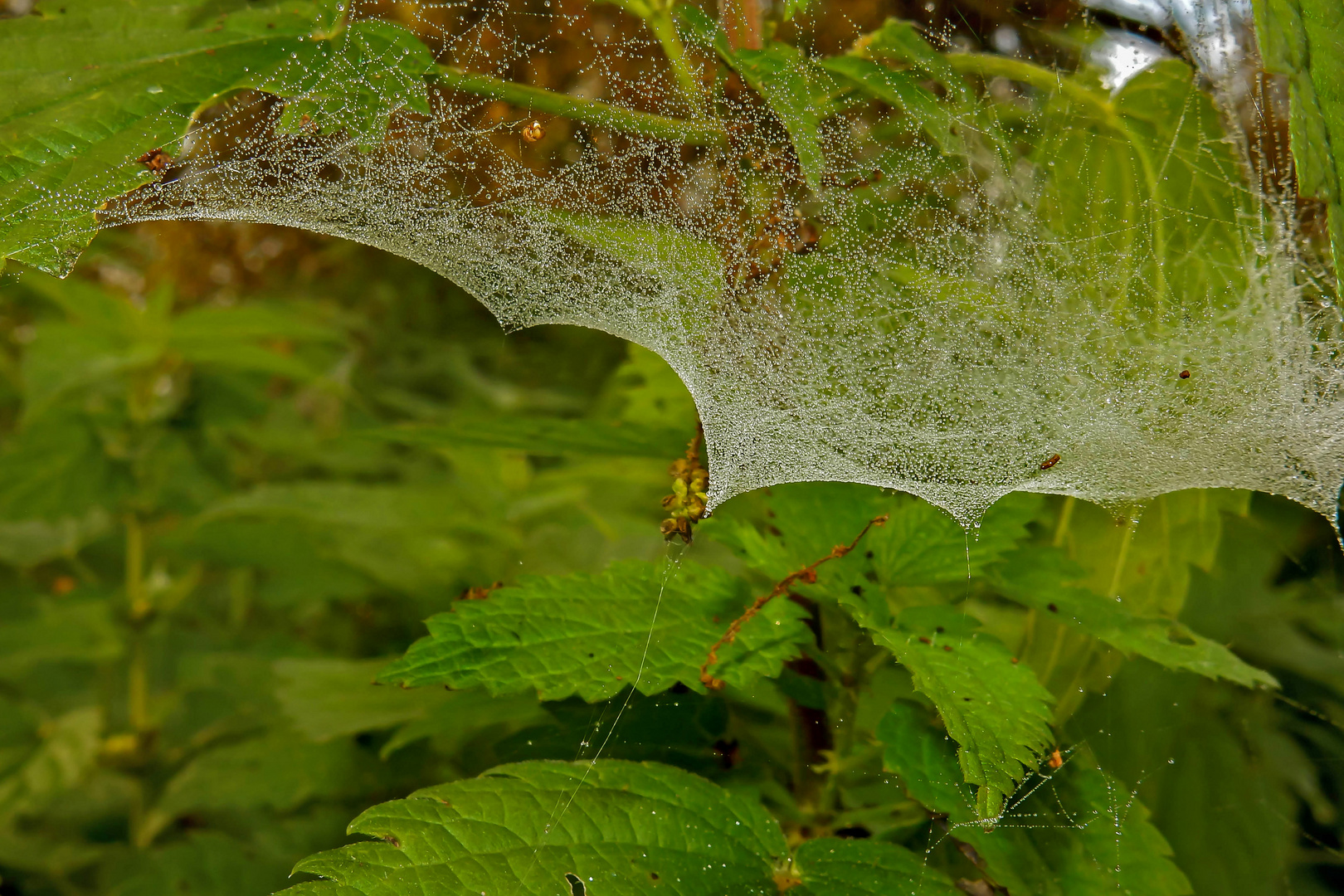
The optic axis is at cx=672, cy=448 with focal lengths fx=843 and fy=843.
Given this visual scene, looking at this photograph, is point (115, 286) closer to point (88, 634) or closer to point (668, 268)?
point (88, 634)

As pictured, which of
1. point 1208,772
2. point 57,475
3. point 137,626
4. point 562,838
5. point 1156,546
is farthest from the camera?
point 137,626

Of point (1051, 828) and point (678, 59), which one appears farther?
point (678, 59)

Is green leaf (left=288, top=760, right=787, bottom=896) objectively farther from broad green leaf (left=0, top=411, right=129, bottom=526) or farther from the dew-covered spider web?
broad green leaf (left=0, top=411, right=129, bottom=526)

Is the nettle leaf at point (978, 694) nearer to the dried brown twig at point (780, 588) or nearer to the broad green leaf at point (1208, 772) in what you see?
the dried brown twig at point (780, 588)

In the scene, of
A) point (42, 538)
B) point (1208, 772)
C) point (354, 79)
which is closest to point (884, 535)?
point (354, 79)

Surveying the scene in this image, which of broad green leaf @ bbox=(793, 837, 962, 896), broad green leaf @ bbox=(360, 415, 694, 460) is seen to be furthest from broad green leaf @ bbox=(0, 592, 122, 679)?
broad green leaf @ bbox=(793, 837, 962, 896)

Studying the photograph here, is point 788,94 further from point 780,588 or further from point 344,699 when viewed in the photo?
point 344,699
